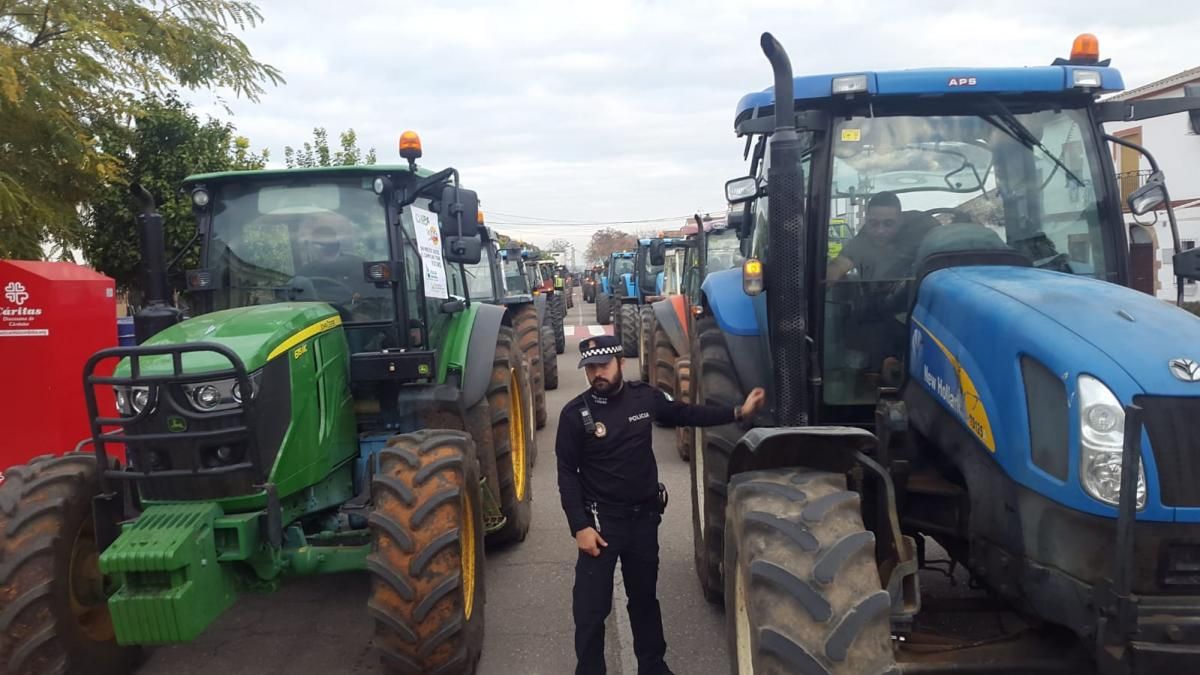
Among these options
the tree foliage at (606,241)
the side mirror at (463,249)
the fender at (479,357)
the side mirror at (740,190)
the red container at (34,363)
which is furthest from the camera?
the tree foliage at (606,241)

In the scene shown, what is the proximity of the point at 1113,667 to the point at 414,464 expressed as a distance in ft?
8.86

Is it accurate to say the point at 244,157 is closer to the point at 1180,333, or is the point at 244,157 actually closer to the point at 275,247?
the point at 275,247

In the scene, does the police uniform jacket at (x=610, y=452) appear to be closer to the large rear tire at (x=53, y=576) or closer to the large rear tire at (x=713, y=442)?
the large rear tire at (x=713, y=442)

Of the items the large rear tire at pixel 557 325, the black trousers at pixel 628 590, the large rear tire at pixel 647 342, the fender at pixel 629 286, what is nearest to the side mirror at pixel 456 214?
the black trousers at pixel 628 590

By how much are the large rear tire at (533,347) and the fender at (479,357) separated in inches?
138

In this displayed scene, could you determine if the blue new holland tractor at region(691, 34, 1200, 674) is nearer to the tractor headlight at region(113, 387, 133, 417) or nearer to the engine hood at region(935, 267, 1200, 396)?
Result: the engine hood at region(935, 267, 1200, 396)

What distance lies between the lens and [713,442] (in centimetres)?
419

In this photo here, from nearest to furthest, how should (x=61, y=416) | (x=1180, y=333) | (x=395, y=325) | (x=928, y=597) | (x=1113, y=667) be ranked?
(x=1113, y=667) < (x=1180, y=333) < (x=928, y=597) < (x=395, y=325) < (x=61, y=416)

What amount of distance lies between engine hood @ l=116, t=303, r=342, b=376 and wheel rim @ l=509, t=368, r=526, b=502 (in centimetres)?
197

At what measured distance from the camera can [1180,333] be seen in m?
2.58

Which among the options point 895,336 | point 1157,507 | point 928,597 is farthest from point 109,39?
point 1157,507

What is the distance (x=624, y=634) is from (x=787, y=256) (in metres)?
2.37

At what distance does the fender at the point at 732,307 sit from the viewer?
4312 millimetres

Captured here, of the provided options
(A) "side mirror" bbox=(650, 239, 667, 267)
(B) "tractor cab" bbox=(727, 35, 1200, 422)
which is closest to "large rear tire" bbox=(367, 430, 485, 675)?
(B) "tractor cab" bbox=(727, 35, 1200, 422)
